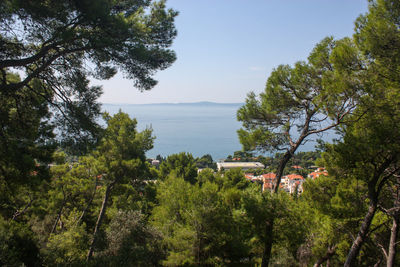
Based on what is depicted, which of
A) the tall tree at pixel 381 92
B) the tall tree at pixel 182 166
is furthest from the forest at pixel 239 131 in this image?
the tall tree at pixel 182 166

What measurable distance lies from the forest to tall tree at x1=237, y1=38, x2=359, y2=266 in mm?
33

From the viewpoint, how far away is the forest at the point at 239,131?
4.48 metres

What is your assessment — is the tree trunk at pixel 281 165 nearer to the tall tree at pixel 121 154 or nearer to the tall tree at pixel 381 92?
the tall tree at pixel 381 92

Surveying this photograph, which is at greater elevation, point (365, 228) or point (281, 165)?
point (281, 165)

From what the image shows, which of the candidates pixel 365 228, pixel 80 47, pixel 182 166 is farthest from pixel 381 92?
pixel 182 166

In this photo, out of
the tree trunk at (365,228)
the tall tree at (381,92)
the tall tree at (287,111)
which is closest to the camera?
the tall tree at (381,92)

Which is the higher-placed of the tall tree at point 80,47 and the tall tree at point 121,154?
the tall tree at point 80,47

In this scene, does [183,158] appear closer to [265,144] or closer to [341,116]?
[265,144]

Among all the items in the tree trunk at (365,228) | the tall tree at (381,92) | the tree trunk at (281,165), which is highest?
the tall tree at (381,92)

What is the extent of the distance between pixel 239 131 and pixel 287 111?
5.17 ft

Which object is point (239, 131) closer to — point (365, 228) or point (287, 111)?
point (287, 111)

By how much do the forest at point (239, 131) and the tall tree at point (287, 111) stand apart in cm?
3

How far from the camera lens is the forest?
4484 mm

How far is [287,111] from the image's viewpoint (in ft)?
23.4
